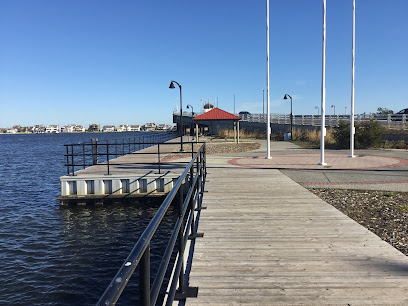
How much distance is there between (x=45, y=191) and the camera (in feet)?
59.6

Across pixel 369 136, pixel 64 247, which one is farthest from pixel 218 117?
pixel 64 247

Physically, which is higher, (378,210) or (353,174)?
(353,174)

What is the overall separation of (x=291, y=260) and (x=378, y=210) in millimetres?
4316

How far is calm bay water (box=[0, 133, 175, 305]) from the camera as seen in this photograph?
689 cm

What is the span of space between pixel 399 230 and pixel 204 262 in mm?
3902

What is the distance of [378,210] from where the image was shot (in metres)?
7.65

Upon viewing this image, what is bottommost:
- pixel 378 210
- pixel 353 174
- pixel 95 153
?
pixel 378 210

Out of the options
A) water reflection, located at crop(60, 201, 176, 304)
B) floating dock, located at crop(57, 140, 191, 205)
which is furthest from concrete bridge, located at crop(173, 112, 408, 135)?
water reflection, located at crop(60, 201, 176, 304)

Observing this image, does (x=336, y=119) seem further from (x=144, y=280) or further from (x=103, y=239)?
(x=144, y=280)

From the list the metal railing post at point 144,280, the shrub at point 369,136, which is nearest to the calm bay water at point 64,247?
the metal railing post at point 144,280

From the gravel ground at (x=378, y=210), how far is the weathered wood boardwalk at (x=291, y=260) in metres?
0.57

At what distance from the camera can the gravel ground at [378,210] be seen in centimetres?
592

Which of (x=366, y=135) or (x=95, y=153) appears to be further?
(x=366, y=135)

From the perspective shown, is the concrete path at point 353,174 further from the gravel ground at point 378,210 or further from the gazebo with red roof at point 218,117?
the gazebo with red roof at point 218,117
